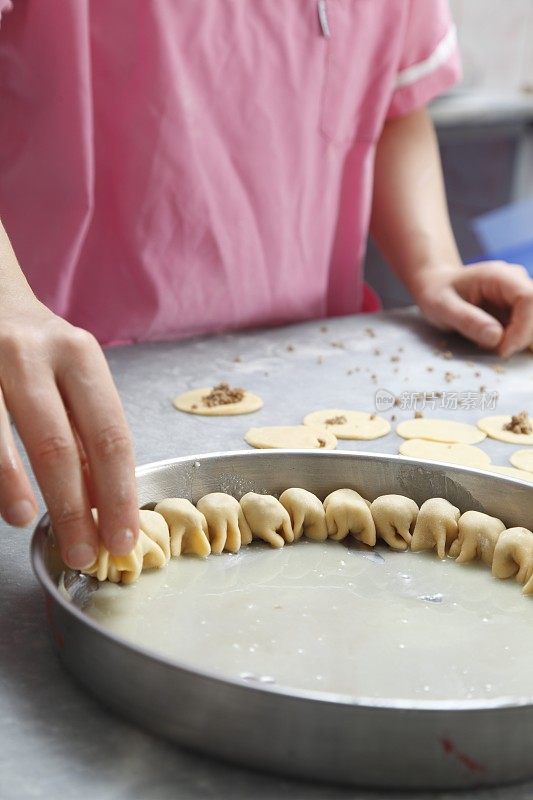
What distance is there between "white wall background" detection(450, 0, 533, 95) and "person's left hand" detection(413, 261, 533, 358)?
2.89 metres

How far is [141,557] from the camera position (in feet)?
3.02

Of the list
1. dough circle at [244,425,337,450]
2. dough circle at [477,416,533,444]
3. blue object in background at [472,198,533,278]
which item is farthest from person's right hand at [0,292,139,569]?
blue object in background at [472,198,533,278]

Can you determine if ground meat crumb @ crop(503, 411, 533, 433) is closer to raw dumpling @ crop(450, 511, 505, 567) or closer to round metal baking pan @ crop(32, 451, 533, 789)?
raw dumpling @ crop(450, 511, 505, 567)

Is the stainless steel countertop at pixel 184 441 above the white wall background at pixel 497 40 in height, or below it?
below

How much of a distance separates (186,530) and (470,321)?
3.21 ft

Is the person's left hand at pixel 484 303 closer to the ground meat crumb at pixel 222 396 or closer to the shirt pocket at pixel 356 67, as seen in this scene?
the shirt pocket at pixel 356 67

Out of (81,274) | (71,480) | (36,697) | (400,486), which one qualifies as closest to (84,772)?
(36,697)

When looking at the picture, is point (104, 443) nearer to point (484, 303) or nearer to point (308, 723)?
point (308, 723)

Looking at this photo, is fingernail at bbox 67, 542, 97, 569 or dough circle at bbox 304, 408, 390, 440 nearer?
fingernail at bbox 67, 542, 97, 569

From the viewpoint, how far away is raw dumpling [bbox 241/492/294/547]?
3.34 feet

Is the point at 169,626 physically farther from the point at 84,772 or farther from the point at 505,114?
the point at 505,114

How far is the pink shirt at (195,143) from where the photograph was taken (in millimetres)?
1519

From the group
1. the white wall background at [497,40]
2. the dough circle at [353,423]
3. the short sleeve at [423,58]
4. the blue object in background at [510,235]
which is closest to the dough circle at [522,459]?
the dough circle at [353,423]

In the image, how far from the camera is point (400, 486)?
3.56 feet
